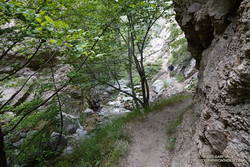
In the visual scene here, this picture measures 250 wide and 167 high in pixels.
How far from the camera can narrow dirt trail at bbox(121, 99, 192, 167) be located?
4.49 m

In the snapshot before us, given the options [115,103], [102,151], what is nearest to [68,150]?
[102,151]

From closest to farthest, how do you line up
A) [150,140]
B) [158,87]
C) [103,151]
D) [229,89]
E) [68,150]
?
[229,89] → [103,151] → [150,140] → [68,150] → [158,87]

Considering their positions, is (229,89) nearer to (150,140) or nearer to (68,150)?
(150,140)

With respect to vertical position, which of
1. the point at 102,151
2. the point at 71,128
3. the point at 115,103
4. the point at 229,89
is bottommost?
the point at 115,103

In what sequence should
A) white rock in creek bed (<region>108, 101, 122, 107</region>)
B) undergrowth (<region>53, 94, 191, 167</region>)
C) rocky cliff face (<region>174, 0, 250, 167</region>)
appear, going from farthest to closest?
1. white rock in creek bed (<region>108, 101, 122, 107</region>)
2. undergrowth (<region>53, 94, 191, 167</region>)
3. rocky cliff face (<region>174, 0, 250, 167</region>)

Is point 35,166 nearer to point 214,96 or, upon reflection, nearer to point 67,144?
point 67,144

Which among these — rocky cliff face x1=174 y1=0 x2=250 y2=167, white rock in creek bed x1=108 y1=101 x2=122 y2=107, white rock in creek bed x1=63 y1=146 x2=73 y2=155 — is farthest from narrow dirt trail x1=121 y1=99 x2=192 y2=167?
white rock in creek bed x1=108 y1=101 x2=122 y2=107

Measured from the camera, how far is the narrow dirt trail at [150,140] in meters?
4.49

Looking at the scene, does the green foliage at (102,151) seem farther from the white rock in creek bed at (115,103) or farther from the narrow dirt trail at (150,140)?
the white rock in creek bed at (115,103)

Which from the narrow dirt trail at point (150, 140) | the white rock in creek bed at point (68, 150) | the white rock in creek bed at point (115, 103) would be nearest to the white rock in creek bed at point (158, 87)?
the white rock in creek bed at point (115, 103)

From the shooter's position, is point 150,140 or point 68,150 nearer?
point 150,140

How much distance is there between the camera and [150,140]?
5473 millimetres

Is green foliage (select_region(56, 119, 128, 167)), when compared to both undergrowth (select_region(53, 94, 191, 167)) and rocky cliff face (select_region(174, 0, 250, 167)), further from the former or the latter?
rocky cliff face (select_region(174, 0, 250, 167))

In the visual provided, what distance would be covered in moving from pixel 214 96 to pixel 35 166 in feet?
21.2
